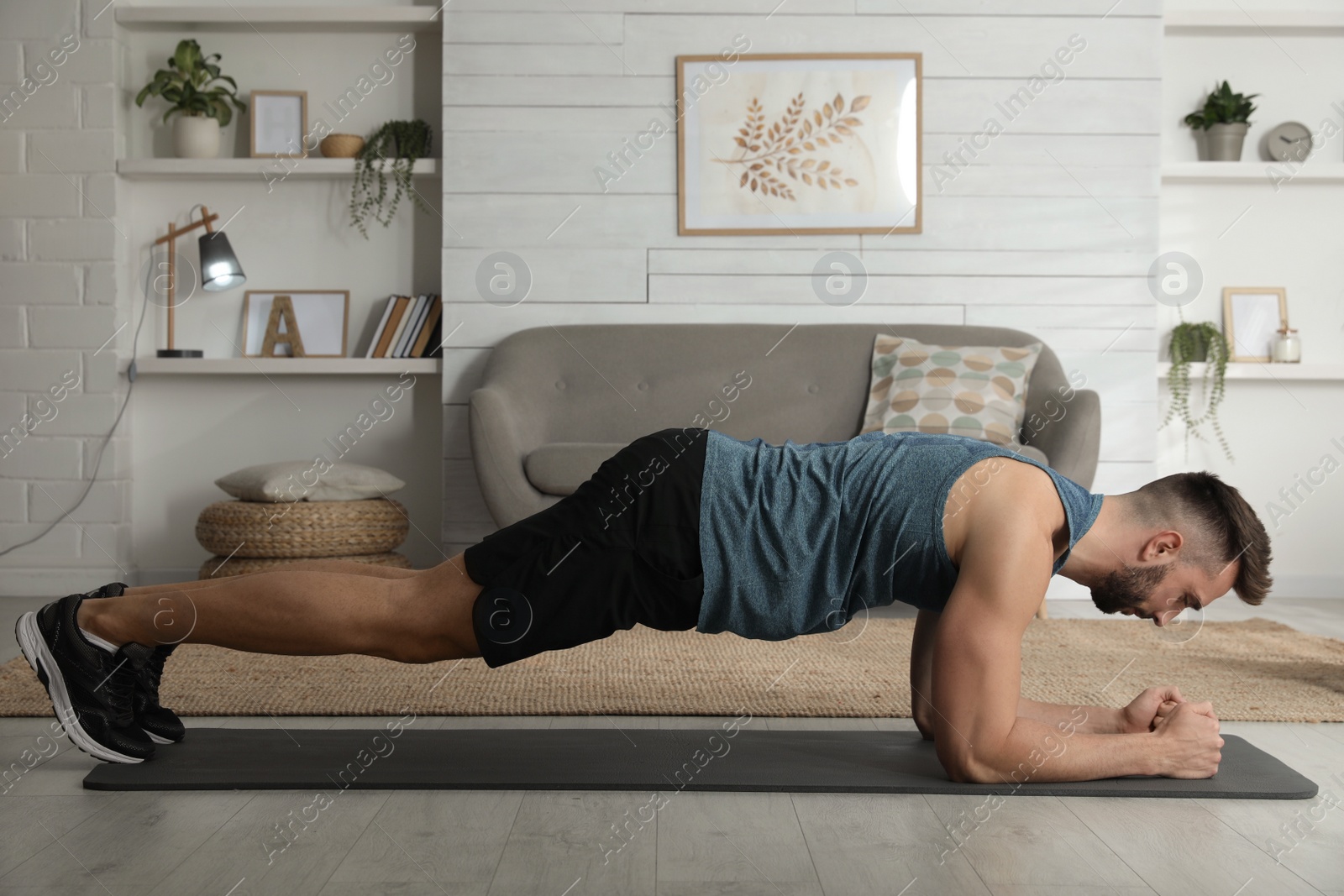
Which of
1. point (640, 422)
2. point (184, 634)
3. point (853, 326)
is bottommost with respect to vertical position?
point (184, 634)

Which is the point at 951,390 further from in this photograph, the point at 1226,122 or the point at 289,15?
the point at 289,15

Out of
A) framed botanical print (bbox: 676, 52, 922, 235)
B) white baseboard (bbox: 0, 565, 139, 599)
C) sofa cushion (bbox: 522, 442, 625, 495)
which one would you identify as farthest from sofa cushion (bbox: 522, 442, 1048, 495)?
white baseboard (bbox: 0, 565, 139, 599)

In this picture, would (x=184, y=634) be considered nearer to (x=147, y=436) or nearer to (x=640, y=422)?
(x=640, y=422)

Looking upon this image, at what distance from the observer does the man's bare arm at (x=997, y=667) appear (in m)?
1.44

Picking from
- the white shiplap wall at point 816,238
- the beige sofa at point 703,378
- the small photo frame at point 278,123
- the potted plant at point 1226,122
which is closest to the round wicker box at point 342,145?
the small photo frame at point 278,123

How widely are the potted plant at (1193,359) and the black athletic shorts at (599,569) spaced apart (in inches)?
123

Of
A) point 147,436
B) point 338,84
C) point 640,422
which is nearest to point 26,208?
point 147,436

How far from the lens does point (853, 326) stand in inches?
152

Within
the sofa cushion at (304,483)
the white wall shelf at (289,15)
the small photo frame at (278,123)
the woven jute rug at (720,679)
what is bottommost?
the woven jute rug at (720,679)

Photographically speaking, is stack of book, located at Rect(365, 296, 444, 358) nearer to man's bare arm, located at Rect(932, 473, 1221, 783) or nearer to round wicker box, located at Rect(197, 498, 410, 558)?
round wicker box, located at Rect(197, 498, 410, 558)

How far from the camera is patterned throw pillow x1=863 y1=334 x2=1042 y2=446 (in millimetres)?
3414

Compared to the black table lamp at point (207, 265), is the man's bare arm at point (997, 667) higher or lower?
lower

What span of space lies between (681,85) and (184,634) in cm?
296

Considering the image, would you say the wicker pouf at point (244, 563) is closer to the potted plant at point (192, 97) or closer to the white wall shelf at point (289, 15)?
the potted plant at point (192, 97)
